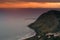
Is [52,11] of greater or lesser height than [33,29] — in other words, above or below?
above

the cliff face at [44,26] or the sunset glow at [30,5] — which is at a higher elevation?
the sunset glow at [30,5]

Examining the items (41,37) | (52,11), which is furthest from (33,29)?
(52,11)

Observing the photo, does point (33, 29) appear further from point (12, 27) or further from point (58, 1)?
point (58, 1)

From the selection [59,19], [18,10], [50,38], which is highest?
[18,10]

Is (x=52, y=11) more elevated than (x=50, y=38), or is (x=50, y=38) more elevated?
(x=52, y=11)

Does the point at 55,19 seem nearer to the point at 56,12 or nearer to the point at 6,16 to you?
the point at 56,12

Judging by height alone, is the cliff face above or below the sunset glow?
below

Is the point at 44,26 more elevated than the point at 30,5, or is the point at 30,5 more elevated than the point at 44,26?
the point at 30,5

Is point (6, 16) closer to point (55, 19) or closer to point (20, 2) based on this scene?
point (20, 2)

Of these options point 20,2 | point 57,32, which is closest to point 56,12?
point 57,32
